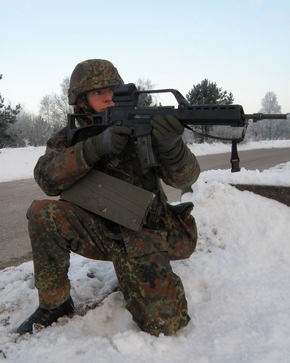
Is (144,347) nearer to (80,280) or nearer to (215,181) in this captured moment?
(80,280)

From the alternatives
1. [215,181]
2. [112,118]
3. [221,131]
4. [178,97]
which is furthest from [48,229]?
[221,131]

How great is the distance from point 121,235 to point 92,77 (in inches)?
43.0

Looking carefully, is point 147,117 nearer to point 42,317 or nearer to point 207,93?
point 42,317

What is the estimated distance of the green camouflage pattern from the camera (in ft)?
7.07

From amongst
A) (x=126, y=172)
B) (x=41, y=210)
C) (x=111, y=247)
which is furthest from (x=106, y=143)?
(x=111, y=247)

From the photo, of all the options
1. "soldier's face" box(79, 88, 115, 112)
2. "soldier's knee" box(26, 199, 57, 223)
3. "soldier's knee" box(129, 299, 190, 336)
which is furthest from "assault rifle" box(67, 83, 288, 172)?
"soldier's knee" box(129, 299, 190, 336)

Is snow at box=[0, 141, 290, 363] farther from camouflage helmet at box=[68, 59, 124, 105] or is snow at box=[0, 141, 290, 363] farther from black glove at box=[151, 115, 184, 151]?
camouflage helmet at box=[68, 59, 124, 105]

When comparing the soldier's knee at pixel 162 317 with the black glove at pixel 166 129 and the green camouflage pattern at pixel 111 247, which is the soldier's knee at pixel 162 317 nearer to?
the green camouflage pattern at pixel 111 247

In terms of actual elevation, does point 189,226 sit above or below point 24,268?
above

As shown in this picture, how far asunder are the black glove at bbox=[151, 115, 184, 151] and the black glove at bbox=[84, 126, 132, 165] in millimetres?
190

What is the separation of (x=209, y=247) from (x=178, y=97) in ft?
4.65

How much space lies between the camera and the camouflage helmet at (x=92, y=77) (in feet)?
8.75

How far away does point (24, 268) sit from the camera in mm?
3098

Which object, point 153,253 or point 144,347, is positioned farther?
point 153,253
